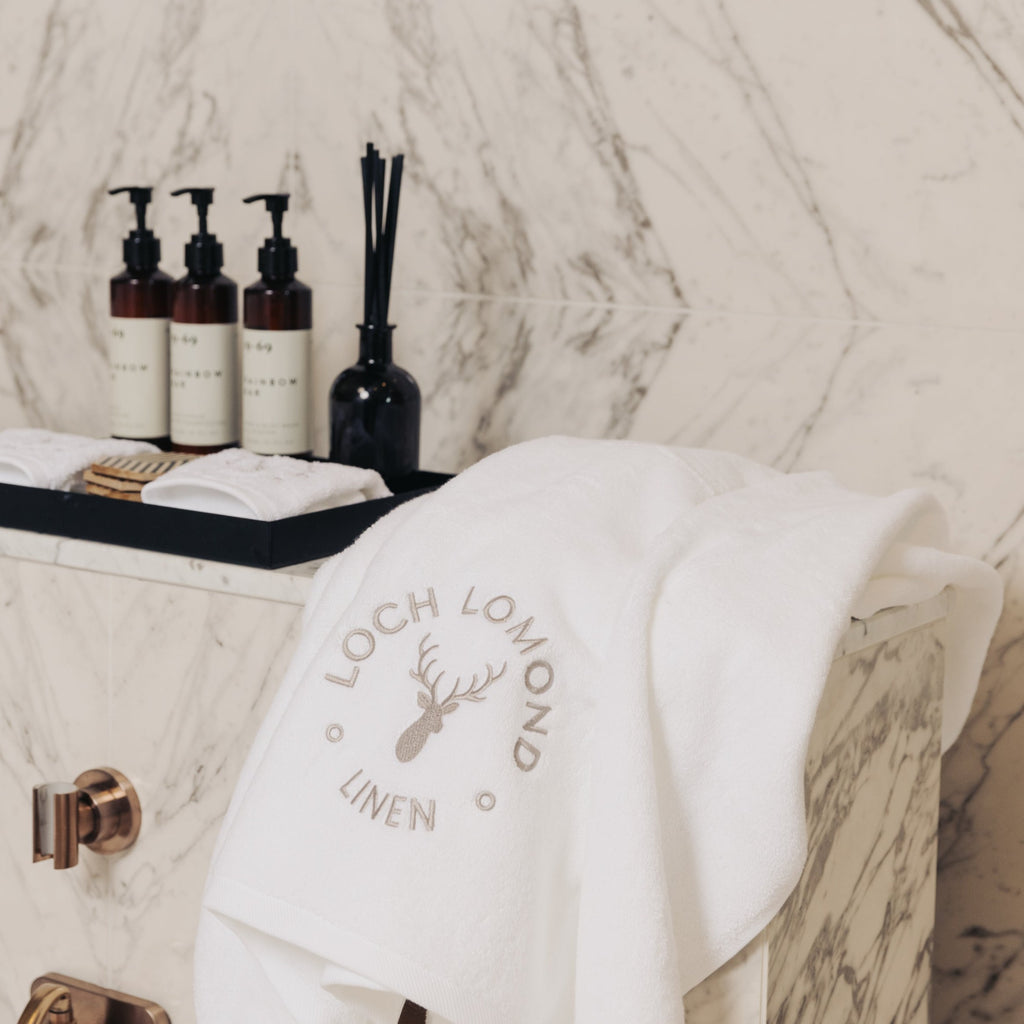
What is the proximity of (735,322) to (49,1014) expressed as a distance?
0.78m

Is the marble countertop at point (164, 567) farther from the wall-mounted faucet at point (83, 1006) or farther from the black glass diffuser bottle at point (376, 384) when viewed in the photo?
the wall-mounted faucet at point (83, 1006)

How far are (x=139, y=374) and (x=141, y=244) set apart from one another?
4.6 inches

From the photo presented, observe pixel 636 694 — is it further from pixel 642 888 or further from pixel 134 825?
pixel 134 825

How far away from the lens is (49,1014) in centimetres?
100

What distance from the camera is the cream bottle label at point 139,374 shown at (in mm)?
1197

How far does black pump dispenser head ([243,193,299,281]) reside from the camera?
1.12m

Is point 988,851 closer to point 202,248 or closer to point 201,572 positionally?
point 201,572

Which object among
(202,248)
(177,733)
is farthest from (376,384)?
(177,733)

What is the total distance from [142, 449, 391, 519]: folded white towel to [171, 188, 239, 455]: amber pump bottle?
0.52 ft

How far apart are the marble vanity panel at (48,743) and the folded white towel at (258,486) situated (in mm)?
89

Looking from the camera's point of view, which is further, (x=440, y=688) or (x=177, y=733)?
(x=177, y=733)

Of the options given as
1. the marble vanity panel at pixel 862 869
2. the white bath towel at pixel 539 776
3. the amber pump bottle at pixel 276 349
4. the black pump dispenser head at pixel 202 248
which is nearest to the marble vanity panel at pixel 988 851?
the marble vanity panel at pixel 862 869

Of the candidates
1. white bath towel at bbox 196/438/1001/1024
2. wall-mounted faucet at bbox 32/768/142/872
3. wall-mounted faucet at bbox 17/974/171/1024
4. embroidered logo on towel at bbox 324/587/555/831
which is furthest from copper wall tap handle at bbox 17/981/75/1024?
embroidered logo on towel at bbox 324/587/555/831

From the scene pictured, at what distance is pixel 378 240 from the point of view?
3.62 feet
